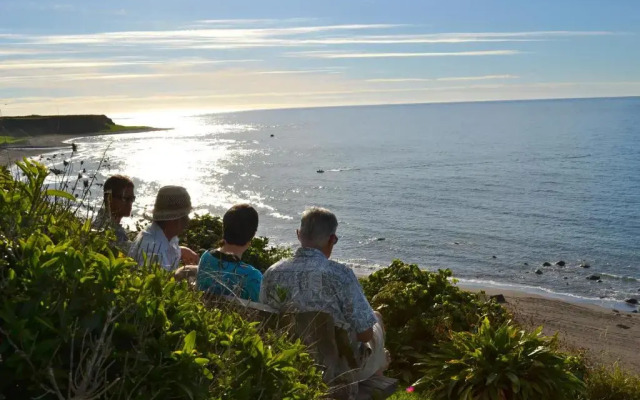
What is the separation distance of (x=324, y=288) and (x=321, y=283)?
0.15ft

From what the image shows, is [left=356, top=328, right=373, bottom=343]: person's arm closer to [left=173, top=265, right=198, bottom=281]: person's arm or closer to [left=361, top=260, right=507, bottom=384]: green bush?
[left=173, top=265, right=198, bottom=281]: person's arm

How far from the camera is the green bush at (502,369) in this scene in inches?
262

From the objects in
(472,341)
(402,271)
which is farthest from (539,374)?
(402,271)

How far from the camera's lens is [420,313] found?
322 inches

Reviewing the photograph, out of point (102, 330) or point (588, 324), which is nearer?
point (102, 330)

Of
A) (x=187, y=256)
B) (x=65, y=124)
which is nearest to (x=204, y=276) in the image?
(x=187, y=256)

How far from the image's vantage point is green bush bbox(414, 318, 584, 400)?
6.64 meters

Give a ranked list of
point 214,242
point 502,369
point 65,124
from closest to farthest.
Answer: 1. point 502,369
2. point 214,242
3. point 65,124

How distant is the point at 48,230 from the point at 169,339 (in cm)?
99

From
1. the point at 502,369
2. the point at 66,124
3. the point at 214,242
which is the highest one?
the point at 214,242

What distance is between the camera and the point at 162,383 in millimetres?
2732

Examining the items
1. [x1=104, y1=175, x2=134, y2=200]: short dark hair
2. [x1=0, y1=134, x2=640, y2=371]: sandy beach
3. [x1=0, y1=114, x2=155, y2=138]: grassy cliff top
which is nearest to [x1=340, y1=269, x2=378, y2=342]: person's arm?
[x1=104, y1=175, x2=134, y2=200]: short dark hair

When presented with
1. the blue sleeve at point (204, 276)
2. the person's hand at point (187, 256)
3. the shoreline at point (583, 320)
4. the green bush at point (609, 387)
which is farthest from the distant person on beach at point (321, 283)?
the shoreline at point (583, 320)

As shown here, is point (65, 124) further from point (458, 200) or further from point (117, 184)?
point (117, 184)
